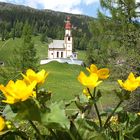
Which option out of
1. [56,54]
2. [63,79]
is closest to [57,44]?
[56,54]

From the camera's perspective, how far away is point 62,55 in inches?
4343

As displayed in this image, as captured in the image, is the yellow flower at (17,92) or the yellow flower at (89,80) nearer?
the yellow flower at (17,92)

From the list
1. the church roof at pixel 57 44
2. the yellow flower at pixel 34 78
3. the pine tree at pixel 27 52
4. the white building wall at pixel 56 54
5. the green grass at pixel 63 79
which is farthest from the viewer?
the church roof at pixel 57 44

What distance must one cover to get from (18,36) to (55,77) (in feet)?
200

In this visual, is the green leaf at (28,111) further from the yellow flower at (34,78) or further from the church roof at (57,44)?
the church roof at (57,44)

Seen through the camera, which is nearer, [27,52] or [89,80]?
[89,80]

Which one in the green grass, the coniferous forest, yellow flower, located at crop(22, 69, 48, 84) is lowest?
the green grass

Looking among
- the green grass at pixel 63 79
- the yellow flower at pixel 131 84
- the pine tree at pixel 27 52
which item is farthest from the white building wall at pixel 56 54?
the yellow flower at pixel 131 84

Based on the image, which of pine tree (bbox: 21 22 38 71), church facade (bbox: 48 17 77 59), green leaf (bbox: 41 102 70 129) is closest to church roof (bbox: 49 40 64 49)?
church facade (bbox: 48 17 77 59)

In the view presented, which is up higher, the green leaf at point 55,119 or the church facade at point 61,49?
the green leaf at point 55,119

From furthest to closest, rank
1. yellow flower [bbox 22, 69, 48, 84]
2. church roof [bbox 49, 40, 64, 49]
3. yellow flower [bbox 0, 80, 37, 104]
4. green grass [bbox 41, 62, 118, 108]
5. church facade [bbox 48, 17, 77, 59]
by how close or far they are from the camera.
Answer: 1. church roof [bbox 49, 40, 64, 49]
2. church facade [bbox 48, 17, 77, 59]
3. green grass [bbox 41, 62, 118, 108]
4. yellow flower [bbox 22, 69, 48, 84]
5. yellow flower [bbox 0, 80, 37, 104]

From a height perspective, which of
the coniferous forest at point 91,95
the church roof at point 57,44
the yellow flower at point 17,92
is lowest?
the church roof at point 57,44

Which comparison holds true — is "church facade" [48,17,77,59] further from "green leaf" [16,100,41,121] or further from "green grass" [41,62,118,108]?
"green leaf" [16,100,41,121]

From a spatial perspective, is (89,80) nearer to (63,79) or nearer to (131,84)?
(131,84)
